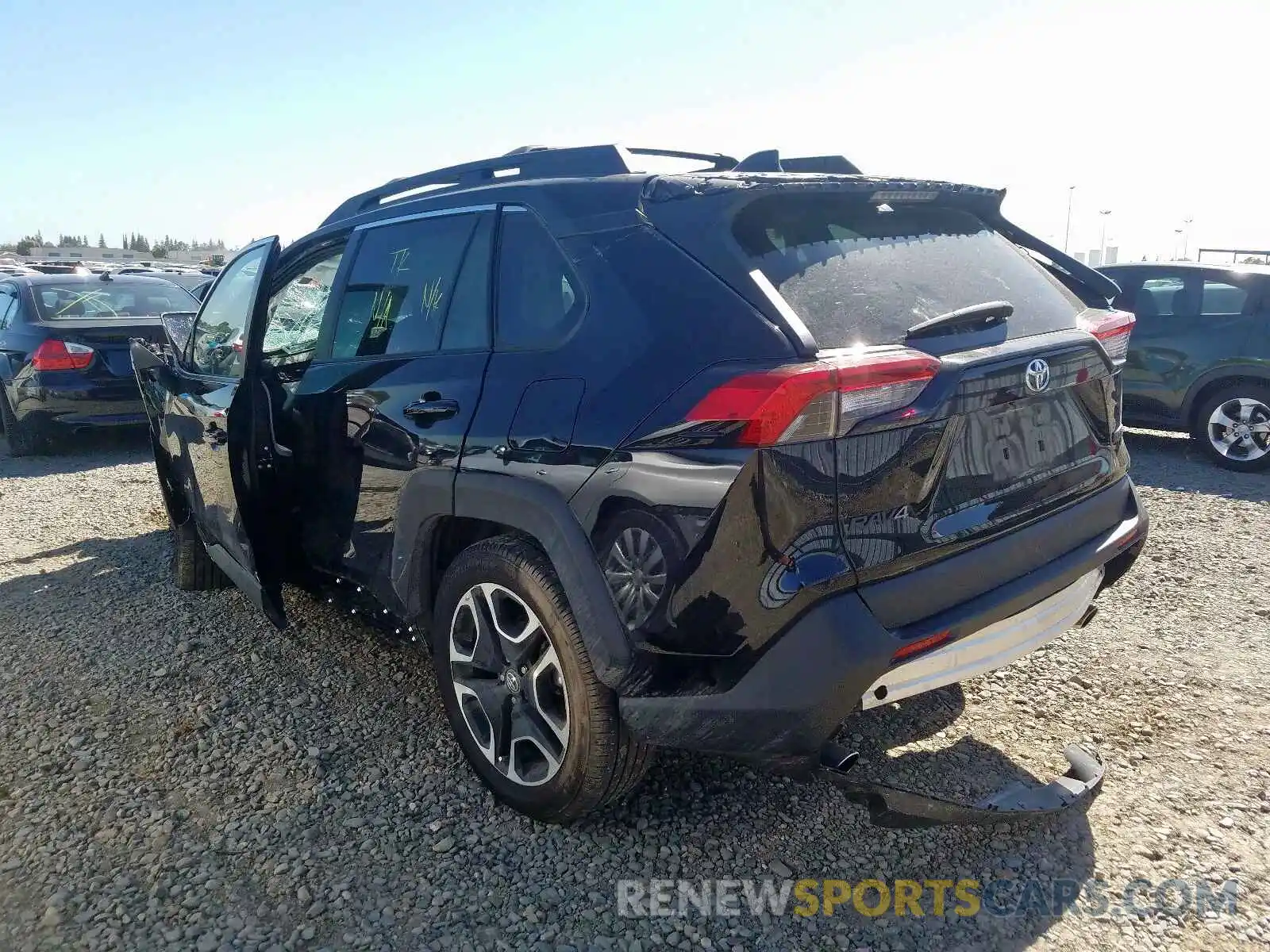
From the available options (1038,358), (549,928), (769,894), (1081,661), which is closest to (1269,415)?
(1081,661)

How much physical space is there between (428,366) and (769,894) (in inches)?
71.8

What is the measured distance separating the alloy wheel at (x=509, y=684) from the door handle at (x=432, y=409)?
529 millimetres

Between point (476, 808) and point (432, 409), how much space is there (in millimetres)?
1230

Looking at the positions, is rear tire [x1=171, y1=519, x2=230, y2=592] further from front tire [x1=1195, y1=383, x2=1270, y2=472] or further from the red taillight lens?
front tire [x1=1195, y1=383, x2=1270, y2=472]

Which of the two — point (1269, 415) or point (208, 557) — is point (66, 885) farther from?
point (1269, 415)

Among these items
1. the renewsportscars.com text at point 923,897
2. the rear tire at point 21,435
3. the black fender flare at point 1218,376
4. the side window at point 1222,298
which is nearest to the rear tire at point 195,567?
the renewsportscars.com text at point 923,897

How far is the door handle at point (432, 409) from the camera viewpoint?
2.72 m

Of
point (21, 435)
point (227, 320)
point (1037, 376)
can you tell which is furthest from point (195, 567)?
point (21, 435)

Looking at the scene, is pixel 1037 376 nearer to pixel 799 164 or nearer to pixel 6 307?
pixel 799 164

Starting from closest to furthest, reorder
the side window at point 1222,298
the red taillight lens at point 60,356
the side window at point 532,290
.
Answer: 1. the side window at point 532,290
2. the side window at point 1222,298
3. the red taillight lens at point 60,356

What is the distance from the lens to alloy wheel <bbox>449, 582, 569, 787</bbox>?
2.50 meters

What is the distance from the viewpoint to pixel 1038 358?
237 centimetres

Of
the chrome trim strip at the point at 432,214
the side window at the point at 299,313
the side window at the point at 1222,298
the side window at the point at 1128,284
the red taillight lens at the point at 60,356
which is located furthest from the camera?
the red taillight lens at the point at 60,356

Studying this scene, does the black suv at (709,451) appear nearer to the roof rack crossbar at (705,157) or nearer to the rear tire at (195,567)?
the roof rack crossbar at (705,157)
